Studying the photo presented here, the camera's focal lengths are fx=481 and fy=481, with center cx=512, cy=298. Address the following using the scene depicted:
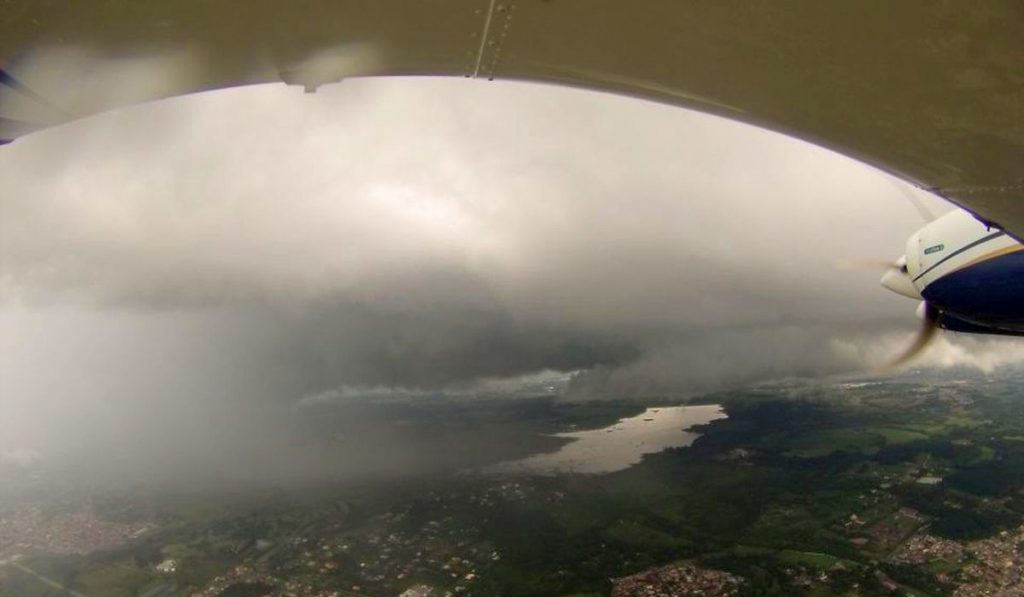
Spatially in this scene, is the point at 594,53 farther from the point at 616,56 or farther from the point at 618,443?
the point at 618,443

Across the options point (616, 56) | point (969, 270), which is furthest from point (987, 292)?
point (616, 56)

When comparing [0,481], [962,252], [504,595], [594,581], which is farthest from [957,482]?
[0,481]

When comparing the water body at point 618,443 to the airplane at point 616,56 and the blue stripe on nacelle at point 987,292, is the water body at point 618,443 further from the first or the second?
the airplane at point 616,56

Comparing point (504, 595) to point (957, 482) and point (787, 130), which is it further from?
point (957, 482)

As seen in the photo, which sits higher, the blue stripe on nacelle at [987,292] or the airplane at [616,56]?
the airplane at [616,56]

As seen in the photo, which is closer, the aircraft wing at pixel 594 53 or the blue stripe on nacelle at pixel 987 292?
the aircraft wing at pixel 594 53

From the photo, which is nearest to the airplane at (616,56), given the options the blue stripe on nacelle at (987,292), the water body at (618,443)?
the blue stripe on nacelle at (987,292)
